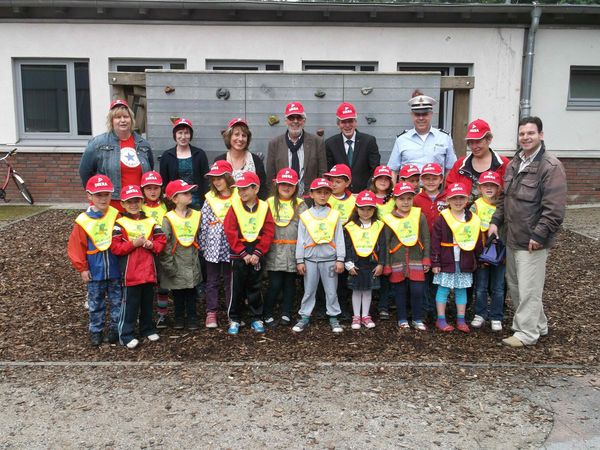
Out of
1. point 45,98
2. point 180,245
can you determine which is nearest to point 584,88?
point 180,245

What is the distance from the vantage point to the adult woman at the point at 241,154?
18.6ft

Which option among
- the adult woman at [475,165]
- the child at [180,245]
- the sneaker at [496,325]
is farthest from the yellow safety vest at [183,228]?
the sneaker at [496,325]

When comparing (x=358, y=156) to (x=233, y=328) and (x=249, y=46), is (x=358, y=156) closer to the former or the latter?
(x=233, y=328)

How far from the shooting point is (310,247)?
537 centimetres

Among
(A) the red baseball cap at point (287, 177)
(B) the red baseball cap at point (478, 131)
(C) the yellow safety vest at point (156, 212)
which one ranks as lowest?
(C) the yellow safety vest at point (156, 212)

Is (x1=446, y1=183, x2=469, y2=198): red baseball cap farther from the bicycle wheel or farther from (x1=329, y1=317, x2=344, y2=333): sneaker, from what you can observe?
the bicycle wheel

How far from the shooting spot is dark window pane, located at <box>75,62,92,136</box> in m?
12.6

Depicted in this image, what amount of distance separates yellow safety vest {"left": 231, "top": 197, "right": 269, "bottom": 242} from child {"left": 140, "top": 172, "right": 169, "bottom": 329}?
0.74 metres

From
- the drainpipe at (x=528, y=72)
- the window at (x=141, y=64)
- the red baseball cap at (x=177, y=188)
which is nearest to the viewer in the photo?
the red baseball cap at (x=177, y=188)

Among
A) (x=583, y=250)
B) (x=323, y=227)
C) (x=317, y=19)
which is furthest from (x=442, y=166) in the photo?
(x=317, y=19)

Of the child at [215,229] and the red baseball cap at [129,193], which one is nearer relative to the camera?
the red baseball cap at [129,193]

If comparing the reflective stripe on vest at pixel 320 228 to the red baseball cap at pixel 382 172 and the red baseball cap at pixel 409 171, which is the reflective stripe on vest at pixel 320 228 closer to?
the red baseball cap at pixel 382 172

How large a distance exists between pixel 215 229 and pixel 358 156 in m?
1.72

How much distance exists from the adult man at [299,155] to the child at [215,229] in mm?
605
